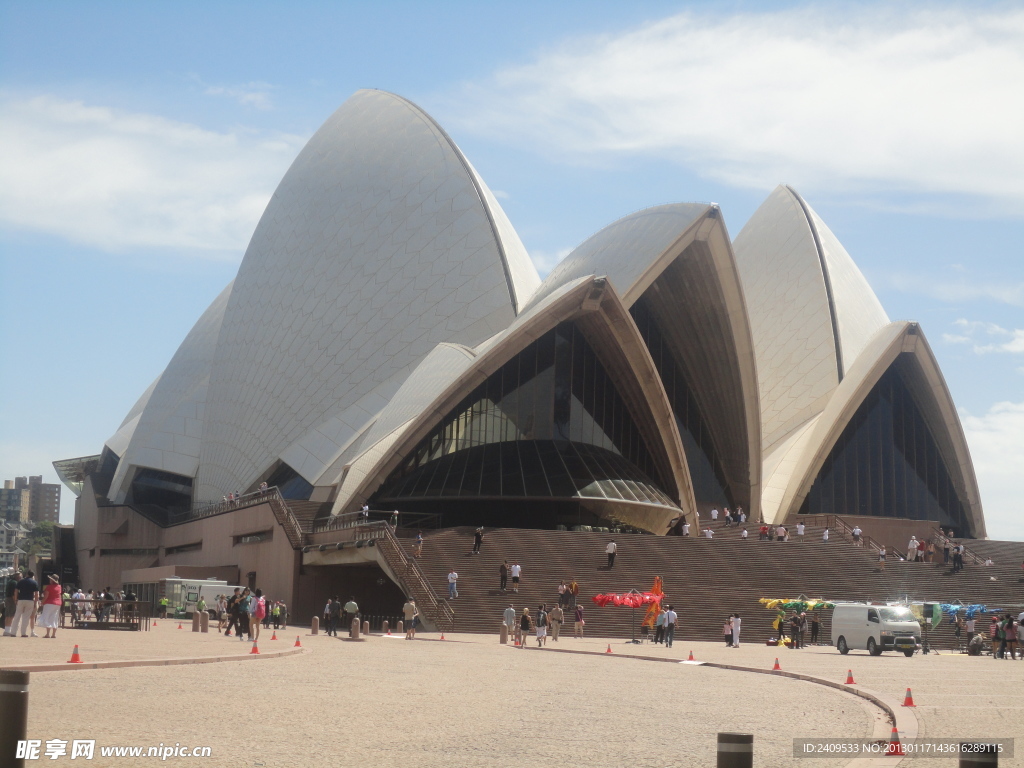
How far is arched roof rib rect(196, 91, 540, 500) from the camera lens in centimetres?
4106

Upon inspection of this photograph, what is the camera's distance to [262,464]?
137 ft

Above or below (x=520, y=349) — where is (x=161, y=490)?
below

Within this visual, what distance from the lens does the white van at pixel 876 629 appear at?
21.5 metres

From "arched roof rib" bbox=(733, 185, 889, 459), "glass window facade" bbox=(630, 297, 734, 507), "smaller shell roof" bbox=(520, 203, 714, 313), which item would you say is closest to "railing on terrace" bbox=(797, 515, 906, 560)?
"glass window facade" bbox=(630, 297, 734, 507)

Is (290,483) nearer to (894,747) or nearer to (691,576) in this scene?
(691,576)

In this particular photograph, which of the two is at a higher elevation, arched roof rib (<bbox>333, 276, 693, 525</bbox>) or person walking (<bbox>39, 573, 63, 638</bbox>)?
arched roof rib (<bbox>333, 276, 693, 525</bbox>)

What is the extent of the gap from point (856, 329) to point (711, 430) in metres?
8.19

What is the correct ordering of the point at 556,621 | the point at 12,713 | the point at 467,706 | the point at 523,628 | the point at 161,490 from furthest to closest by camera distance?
the point at 161,490 → the point at 556,621 → the point at 523,628 → the point at 467,706 → the point at 12,713

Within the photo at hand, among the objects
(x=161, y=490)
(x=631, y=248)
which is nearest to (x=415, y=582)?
(x=631, y=248)

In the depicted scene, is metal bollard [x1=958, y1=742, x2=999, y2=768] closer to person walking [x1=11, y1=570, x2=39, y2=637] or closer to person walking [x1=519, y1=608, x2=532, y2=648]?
person walking [x1=11, y1=570, x2=39, y2=637]

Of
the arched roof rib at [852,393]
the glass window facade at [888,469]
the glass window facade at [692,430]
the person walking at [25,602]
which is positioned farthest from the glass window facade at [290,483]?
the person walking at [25,602]

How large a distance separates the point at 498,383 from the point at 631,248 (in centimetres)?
624

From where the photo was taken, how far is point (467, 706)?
10.3 meters

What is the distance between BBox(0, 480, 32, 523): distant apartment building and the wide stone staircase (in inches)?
5461
